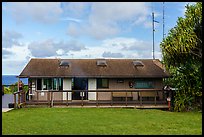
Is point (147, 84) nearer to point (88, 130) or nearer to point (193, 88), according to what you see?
point (193, 88)

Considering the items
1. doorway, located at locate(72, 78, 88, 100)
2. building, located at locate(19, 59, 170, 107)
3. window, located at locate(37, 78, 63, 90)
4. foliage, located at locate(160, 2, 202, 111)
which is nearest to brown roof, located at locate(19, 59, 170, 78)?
building, located at locate(19, 59, 170, 107)

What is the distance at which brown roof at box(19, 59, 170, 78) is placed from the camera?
65.7ft

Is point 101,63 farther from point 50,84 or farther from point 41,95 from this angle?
point 41,95

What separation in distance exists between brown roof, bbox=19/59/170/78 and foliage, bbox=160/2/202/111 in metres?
3.61

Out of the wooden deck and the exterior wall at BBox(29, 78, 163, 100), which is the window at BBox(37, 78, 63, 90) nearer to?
the exterior wall at BBox(29, 78, 163, 100)

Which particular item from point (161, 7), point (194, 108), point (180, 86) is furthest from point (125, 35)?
point (194, 108)

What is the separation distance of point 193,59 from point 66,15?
22.9ft

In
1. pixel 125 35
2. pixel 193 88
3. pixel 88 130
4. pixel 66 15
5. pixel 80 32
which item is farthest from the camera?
pixel 125 35

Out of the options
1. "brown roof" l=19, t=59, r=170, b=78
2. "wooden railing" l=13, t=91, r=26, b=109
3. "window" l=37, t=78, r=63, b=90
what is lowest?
"wooden railing" l=13, t=91, r=26, b=109

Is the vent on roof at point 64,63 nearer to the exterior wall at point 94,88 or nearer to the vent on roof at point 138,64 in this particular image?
the exterior wall at point 94,88

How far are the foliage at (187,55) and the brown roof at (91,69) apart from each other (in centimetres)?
361

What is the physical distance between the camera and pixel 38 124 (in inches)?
435

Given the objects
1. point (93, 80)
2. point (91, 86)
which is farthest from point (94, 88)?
point (93, 80)

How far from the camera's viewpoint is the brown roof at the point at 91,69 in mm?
20016
